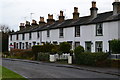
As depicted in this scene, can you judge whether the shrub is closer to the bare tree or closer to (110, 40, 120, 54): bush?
(110, 40, 120, 54): bush

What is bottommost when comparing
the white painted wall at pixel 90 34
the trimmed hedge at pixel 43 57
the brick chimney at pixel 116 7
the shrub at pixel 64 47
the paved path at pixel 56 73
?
the paved path at pixel 56 73

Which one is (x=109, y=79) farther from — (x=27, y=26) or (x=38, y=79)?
(x=27, y=26)

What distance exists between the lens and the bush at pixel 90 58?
22.4m

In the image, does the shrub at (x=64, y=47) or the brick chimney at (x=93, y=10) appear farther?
the brick chimney at (x=93, y=10)

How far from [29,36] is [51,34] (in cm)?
1020

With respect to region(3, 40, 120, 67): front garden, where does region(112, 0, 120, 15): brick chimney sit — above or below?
above

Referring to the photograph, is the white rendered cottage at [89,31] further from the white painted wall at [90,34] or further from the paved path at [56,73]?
the paved path at [56,73]

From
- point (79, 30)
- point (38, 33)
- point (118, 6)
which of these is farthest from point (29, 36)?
point (118, 6)

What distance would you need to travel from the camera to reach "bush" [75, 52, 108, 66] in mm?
22356

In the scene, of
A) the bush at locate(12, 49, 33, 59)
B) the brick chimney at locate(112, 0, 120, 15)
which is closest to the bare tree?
the bush at locate(12, 49, 33, 59)

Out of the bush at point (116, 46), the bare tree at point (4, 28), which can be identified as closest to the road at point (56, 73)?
the bush at point (116, 46)

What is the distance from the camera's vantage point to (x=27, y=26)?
59.3 metres

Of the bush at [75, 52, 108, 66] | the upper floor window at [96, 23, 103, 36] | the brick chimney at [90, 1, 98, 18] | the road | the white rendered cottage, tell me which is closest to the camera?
the road

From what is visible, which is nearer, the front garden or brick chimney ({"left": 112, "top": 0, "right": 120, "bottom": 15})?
the front garden
